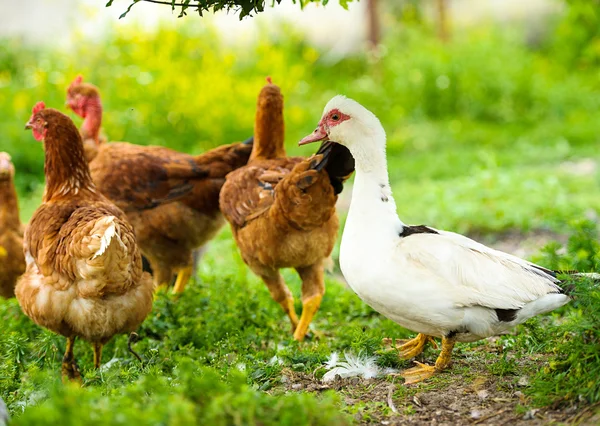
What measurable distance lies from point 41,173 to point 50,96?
1230 millimetres

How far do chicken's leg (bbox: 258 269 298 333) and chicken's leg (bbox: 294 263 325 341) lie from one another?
0.20 metres

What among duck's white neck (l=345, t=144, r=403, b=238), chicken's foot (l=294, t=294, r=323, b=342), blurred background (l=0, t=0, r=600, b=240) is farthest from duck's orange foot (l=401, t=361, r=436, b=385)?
blurred background (l=0, t=0, r=600, b=240)

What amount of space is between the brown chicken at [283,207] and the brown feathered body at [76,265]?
91 centimetres

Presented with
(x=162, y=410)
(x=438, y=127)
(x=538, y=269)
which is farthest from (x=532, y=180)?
(x=162, y=410)

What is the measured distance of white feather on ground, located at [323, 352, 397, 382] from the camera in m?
4.16

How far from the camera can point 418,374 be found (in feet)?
13.5

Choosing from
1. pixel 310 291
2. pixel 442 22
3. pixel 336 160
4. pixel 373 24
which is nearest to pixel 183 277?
pixel 310 291

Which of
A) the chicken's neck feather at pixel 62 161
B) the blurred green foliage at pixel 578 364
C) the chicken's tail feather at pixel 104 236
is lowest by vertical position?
the blurred green foliage at pixel 578 364

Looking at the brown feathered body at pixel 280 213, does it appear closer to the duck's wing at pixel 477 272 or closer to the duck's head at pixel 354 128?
the duck's head at pixel 354 128

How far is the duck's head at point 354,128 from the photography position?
437cm

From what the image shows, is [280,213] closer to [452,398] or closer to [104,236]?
[104,236]

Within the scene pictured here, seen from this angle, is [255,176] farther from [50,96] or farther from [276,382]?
[50,96]

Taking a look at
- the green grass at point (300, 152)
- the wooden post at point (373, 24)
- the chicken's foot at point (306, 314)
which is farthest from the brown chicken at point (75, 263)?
the wooden post at point (373, 24)

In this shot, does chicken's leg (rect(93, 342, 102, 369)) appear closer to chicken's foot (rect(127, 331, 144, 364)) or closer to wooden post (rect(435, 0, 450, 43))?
chicken's foot (rect(127, 331, 144, 364))
